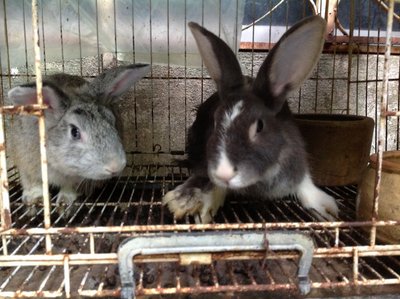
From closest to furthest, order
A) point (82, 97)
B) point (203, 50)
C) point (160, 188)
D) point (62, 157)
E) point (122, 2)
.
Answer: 1. point (203, 50)
2. point (62, 157)
3. point (82, 97)
4. point (160, 188)
5. point (122, 2)

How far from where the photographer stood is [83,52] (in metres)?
2.29

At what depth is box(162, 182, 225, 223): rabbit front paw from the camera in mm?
1539

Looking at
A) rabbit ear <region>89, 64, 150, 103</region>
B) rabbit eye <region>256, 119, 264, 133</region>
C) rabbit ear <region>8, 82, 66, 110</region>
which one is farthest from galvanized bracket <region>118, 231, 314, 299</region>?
rabbit ear <region>89, 64, 150, 103</region>

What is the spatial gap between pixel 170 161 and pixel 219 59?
44.3 inches

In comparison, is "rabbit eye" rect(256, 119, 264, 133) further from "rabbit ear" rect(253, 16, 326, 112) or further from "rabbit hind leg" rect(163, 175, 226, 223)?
"rabbit hind leg" rect(163, 175, 226, 223)

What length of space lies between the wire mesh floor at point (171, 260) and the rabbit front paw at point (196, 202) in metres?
0.04

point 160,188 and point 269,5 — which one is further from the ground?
point 269,5

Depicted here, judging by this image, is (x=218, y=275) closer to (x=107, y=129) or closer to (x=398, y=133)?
(x=107, y=129)

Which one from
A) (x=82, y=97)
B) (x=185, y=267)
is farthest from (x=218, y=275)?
(x=82, y=97)

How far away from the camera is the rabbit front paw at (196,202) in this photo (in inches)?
60.6

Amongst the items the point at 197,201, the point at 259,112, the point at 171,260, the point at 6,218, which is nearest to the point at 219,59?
the point at 259,112

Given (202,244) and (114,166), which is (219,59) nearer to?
(114,166)

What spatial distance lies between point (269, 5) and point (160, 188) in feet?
4.38

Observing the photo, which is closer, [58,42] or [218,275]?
[218,275]
